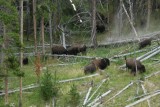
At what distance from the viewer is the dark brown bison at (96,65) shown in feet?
98.3

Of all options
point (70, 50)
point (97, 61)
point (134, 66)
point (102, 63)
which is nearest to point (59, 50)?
point (70, 50)

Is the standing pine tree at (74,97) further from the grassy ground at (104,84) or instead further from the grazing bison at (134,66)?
the grazing bison at (134,66)

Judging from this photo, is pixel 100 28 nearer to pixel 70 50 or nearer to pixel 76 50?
pixel 76 50

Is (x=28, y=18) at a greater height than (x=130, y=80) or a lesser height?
greater

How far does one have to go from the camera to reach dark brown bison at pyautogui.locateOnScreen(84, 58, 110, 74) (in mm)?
29953

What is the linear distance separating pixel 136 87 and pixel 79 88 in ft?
12.1

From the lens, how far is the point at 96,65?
3072 centimetres

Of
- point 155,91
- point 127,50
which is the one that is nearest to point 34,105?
point 155,91

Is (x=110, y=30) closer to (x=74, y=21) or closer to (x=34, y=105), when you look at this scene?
(x=74, y=21)

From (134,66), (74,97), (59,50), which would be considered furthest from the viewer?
(59,50)

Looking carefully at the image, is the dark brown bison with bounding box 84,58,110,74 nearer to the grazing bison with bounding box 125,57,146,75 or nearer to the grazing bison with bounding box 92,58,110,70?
the grazing bison with bounding box 92,58,110,70

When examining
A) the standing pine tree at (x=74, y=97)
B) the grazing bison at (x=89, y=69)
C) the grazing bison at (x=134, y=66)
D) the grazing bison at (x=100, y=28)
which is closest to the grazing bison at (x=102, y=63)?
the grazing bison at (x=89, y=69)

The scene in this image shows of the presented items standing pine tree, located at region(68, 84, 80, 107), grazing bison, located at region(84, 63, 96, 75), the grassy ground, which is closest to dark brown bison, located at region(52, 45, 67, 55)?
the grassy ground

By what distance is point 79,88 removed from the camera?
26.8m
